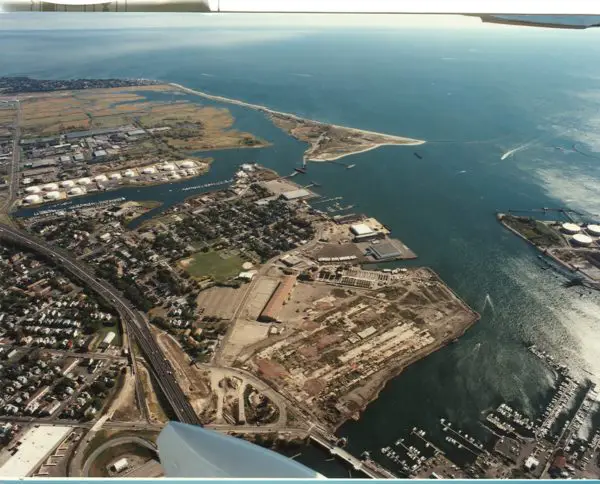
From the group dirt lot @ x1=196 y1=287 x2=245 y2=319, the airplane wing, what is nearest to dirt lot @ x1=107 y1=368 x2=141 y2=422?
dirt lot @ x1=196 y1=287 x2=245 y2=319

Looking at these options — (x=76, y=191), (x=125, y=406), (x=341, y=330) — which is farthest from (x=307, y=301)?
(x=76, y=191)

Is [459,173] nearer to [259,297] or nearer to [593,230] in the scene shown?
[593,230]

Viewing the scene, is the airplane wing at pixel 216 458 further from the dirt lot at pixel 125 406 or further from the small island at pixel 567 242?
the small island at pixel 567 242

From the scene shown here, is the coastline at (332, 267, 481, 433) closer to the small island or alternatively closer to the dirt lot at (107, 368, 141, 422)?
the dirt lot at (107, 368, 141, 422)

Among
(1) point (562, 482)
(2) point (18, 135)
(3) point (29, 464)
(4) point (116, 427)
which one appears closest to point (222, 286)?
(4) point (116, 427)

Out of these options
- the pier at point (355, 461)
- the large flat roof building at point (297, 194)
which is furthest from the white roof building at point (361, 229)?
the pier at point (355, 461)

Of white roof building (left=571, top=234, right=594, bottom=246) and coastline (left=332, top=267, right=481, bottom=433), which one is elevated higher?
white roof building (left=571, top=234, right=594, bottom=246)

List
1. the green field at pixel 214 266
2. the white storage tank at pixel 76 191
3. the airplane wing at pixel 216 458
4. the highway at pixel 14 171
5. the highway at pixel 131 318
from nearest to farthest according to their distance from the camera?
the airplane wing at pixel 216 458 < the highway at pixel 131 318 < the green field at pixel 214 266 < the highway at pixel 14 171 < the white storage tank at pixel 76 191
